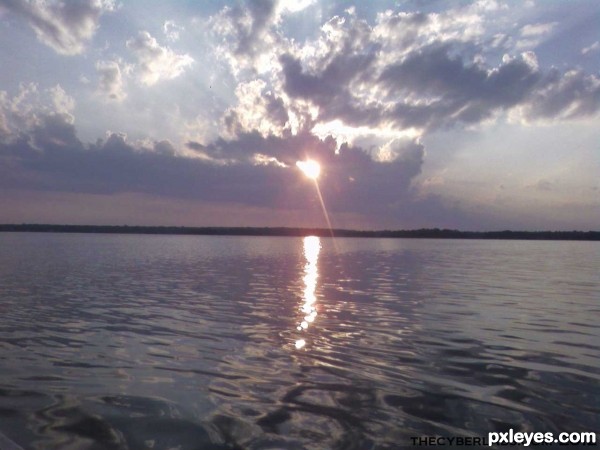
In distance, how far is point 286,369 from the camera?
13.0 meters

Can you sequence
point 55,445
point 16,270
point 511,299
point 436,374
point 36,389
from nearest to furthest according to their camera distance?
point 55,445
point 36,389
point 436,374
point 511,299
point 16,270

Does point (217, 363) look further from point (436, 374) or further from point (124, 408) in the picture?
point (436, 374)

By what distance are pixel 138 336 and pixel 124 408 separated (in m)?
7.02

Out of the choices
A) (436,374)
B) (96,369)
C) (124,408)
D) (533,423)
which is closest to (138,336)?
(96,369)

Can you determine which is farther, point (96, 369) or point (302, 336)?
point (302, 336)

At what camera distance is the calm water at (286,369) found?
922cm

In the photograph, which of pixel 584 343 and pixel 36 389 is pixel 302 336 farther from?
pixel 584 343

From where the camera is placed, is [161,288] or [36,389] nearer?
[36,389]

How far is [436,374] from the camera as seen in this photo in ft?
41.6

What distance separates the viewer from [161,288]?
30.4 m

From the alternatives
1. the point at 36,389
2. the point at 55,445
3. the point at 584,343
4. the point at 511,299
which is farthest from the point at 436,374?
the point at 511,299

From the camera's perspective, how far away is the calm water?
922 centimetres

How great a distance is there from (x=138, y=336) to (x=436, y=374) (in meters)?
10.1

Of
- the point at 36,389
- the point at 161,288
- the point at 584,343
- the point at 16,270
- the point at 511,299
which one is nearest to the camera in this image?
the point at 36,389
